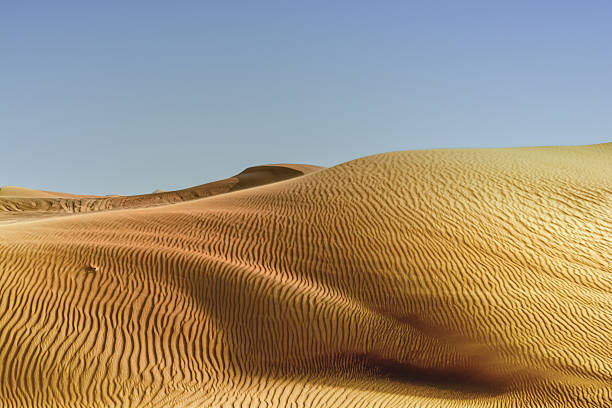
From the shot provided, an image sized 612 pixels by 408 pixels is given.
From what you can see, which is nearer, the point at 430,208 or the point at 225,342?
the point at 225,342

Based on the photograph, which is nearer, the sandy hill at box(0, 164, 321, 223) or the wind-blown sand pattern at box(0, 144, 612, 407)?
the wind-blown sand pattern at box(0, 144, 612, 407)

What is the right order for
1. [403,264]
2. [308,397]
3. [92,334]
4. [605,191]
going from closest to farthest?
[308,397], [92,334], [403,264], [605,191]

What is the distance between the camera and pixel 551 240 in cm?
1188

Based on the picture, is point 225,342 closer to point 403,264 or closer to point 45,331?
point 45,331

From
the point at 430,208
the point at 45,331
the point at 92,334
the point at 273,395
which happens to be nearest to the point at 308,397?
the point at 273,395

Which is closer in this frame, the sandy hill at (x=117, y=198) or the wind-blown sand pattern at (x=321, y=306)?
the wind-blown sand pattern at (x=321, y=306)

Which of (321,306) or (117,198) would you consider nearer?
(321,306)

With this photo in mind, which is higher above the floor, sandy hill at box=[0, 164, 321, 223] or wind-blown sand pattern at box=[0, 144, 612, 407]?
sandy hill at box=[0, 164, 321, 223]

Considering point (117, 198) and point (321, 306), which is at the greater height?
point (117, 198)

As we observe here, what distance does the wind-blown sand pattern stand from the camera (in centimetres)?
854

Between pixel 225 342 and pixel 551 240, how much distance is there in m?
7.42

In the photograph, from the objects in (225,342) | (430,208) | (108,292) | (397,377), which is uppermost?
(430,208)

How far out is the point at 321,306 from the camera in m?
10.1

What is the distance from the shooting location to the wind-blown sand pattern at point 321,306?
854cm
